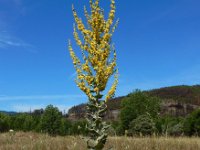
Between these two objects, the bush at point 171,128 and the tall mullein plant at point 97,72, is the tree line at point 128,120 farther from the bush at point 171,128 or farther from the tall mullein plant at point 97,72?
the tall mullein plant at point 97,72

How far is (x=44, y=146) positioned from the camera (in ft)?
42.5

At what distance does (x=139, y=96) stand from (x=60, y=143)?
5963 centimetres

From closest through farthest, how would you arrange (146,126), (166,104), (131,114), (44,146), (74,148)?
(74,148)
(44,146)
(146,126)
(131,114)
(166,104)

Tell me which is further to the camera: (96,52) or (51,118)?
(51,118)

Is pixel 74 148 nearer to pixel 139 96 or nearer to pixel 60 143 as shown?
pixel 60 143

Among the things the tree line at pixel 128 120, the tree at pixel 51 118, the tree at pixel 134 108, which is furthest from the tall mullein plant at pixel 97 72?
the tree at pixel 134 108

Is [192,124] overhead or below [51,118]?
below

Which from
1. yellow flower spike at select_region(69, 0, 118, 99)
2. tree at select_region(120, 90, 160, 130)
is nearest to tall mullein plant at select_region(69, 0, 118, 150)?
yellow flower spike at select_region(69, 0, 118, 99)

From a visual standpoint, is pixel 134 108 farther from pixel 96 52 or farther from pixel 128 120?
pixel 96 52

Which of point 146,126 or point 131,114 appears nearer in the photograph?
point 146,126


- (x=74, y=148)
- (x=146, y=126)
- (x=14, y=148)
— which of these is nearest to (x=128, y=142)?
(x=74, y=148)

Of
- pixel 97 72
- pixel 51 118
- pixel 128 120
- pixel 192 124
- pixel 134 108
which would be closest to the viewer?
pixel 97 72

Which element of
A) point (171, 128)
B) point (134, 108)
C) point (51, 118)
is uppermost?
point (134, 108)

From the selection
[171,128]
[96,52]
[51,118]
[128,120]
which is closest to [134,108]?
[128,120]
